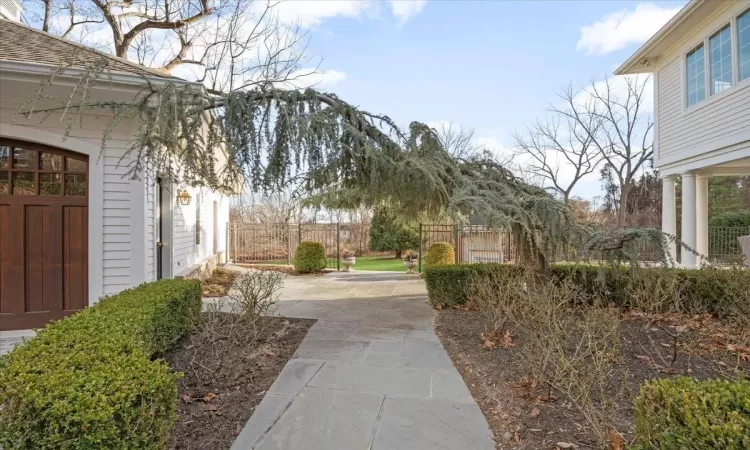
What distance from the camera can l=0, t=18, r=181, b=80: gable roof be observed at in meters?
4.78

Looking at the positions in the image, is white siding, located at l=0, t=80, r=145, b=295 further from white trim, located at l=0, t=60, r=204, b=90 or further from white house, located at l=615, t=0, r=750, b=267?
white house, located at l=615, t=0, r=750, b=267

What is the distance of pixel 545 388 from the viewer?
10.6ft

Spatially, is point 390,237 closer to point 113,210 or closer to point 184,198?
point 184,198

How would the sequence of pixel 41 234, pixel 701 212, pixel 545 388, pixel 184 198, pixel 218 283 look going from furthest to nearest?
pixel 701 212 < pixel 218 283 < pixel 184 198 < pixel 41 234 < pixel 545 388

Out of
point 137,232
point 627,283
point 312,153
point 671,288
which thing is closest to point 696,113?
point 627,283

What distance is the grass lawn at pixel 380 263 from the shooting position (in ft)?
47.5

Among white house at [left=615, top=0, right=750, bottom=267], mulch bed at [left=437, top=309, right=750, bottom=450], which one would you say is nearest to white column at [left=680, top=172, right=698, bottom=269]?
white house at [left=615, top=0, right=750, bottom=267]

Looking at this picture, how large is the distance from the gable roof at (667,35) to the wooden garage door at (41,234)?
463 inches

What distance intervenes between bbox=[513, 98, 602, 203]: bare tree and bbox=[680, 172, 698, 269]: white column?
12125 mm

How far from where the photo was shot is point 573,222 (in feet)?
17.0

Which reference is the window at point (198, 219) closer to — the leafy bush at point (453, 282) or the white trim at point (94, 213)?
the white trim at point (94, 213)

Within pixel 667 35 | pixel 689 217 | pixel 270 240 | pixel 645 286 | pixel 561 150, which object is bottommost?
pixel 645 286

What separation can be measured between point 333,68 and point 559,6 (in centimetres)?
633

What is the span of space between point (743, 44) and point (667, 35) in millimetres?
1834
